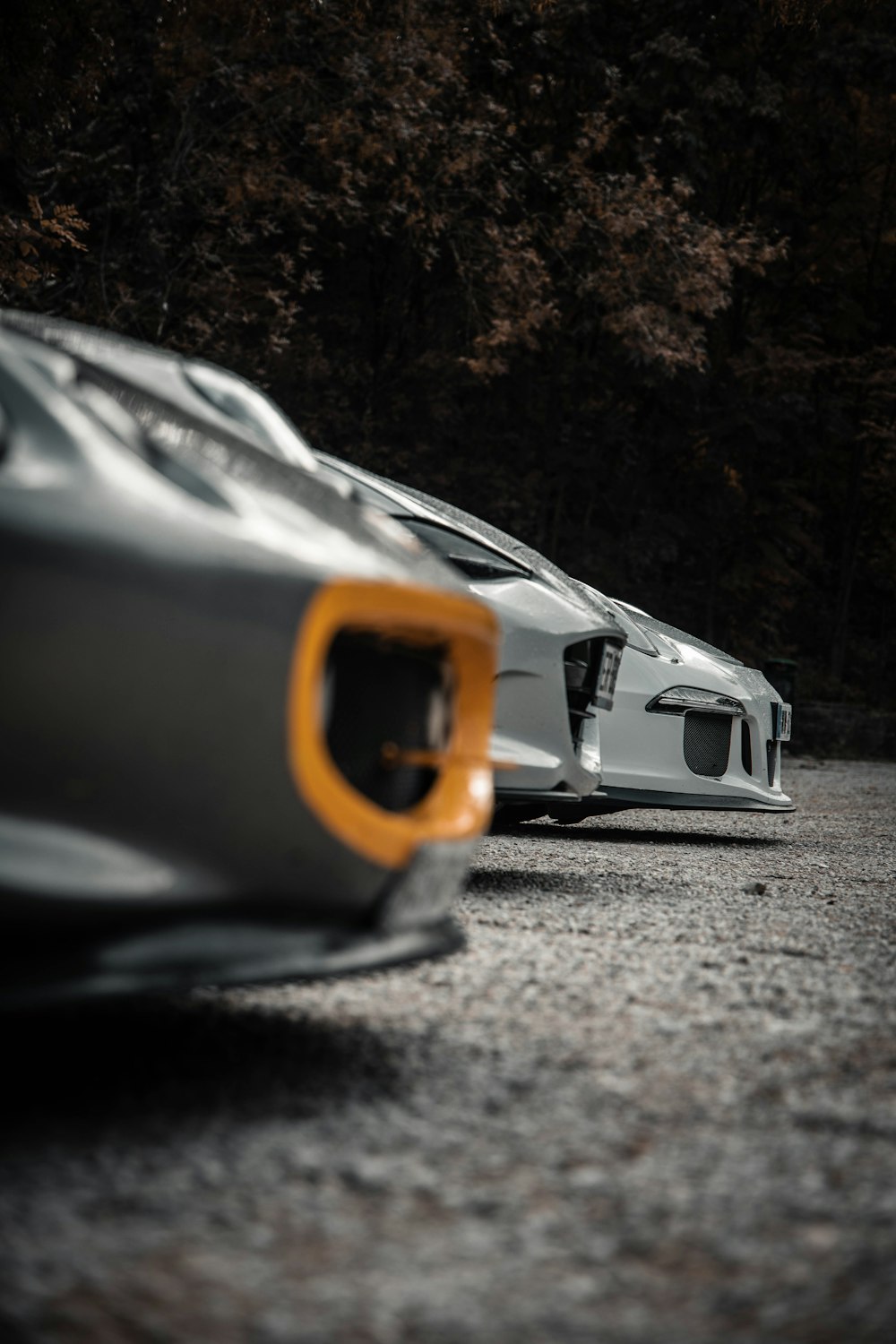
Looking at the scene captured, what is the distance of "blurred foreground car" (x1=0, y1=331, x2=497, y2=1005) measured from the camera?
2.07m

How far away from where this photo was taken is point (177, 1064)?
100 inches

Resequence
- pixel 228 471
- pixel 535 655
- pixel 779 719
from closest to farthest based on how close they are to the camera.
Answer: pixel 228 471 < pixel 535 655 < pixel 779 719

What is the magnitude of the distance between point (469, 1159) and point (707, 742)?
4.81 metres

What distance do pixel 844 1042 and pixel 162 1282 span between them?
5.63ft

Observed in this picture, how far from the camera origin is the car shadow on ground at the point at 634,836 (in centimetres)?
727

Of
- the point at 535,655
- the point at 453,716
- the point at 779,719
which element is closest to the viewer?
the point at 453,716

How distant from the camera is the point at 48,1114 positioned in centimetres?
222

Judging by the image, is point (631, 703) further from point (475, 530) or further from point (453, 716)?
point (453, 716)

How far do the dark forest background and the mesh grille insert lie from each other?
8141 millimetres

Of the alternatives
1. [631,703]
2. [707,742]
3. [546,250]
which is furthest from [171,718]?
[546,250]

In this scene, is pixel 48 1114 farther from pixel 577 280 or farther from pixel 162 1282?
pixel 577 280

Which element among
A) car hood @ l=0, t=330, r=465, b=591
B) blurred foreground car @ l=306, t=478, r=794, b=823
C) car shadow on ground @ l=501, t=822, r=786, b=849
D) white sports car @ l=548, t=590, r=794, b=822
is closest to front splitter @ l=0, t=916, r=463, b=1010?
car hood @ l=0, t=330, r=465, b=591

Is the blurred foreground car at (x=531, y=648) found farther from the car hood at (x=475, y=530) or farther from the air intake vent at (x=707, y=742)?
the air intake vent at (x=707, y=742)

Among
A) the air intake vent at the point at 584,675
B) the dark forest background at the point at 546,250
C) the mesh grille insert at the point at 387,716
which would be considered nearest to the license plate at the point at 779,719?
the air intake vent at the point at 584,675
